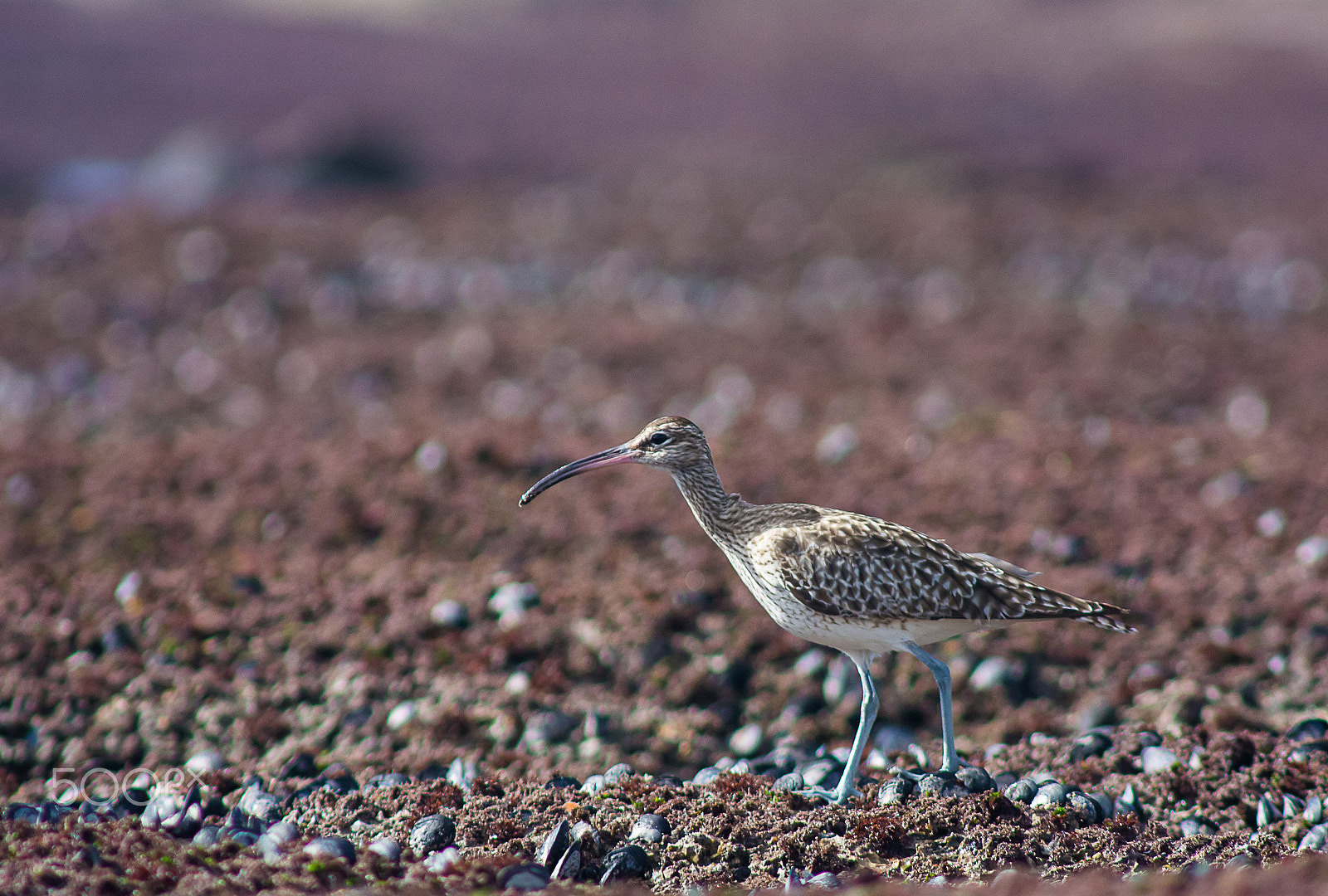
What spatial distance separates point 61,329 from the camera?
1786 centimetres

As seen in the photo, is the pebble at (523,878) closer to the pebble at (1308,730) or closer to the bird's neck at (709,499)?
the bird's neck at (709,499)

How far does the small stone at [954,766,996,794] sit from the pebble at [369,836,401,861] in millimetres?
2898

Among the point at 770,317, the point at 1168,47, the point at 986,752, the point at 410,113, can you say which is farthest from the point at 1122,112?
the point at 986,752

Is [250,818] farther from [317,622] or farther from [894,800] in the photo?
[894,800]

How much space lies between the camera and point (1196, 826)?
243 inches

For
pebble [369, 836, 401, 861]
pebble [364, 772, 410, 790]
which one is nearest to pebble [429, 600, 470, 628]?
pebble [364, 772, 410, 790]

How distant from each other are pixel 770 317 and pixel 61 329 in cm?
1099

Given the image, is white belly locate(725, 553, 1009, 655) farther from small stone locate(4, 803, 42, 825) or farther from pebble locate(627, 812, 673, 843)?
small stone locate(4, 803, 42, 825)

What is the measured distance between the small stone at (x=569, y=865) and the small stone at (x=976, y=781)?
2.06 meters

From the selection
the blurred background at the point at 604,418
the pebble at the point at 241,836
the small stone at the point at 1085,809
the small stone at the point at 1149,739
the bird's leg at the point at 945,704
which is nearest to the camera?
the pebble at the point at 241,836

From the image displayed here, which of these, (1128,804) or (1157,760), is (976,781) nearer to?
(1128,804)

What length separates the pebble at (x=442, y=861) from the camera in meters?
5.36

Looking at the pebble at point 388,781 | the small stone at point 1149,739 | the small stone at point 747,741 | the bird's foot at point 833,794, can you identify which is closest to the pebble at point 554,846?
the pebble at point 388,781

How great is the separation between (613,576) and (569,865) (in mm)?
4232
